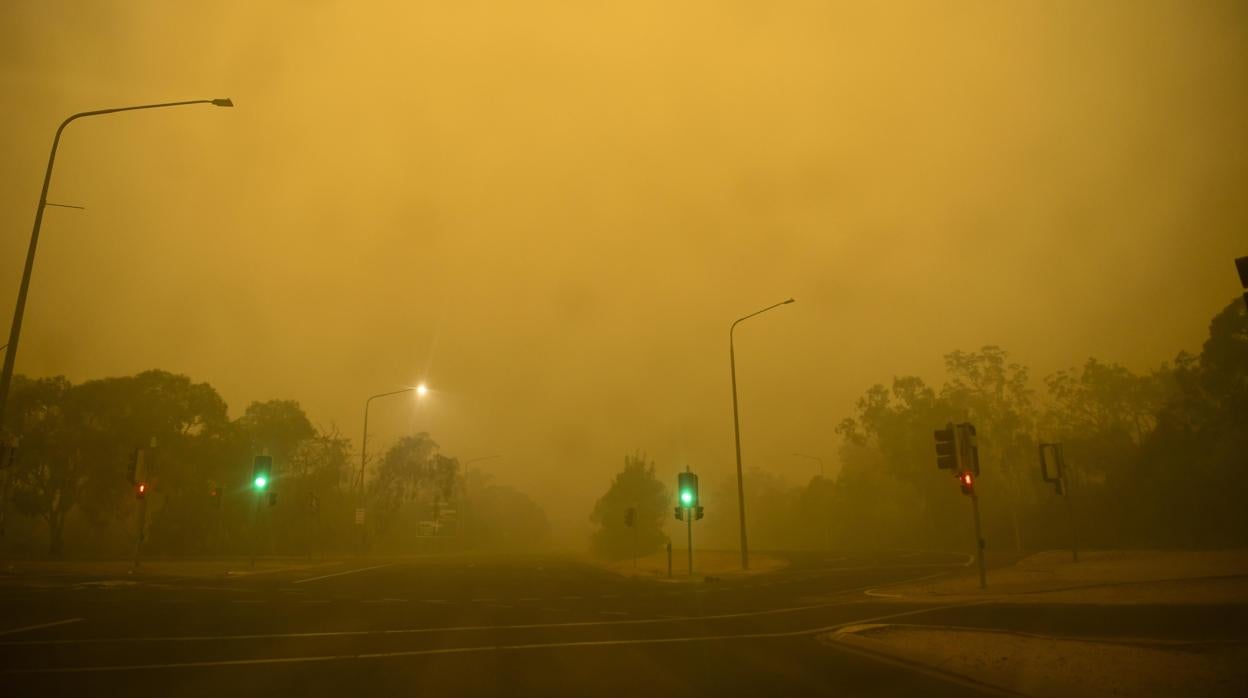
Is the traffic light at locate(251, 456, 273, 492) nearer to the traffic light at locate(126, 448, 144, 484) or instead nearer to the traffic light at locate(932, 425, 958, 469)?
the traffic light at locate(126, 448, 144, 484)

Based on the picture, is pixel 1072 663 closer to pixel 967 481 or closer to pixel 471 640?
pixel 471 640

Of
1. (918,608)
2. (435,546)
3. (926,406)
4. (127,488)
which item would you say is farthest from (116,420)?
(926,406)

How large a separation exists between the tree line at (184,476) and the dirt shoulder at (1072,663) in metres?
34.0

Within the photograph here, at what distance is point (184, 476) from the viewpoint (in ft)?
182

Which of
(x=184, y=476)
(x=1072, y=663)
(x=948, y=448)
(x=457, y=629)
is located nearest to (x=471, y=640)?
(x=457, y=629)

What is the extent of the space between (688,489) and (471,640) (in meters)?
19.1

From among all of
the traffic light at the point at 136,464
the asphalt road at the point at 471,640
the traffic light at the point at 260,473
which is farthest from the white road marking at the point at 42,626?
the traffic light at the point at 260,473

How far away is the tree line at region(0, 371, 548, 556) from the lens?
50062 millimetres

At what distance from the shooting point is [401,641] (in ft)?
39.2

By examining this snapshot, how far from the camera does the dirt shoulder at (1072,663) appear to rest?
7.49 m

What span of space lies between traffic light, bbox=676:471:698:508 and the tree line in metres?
22.6

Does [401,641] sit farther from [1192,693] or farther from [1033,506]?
[1033,506]

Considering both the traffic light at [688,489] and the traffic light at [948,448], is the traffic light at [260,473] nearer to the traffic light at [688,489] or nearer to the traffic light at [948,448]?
the traffic light at [688,489]

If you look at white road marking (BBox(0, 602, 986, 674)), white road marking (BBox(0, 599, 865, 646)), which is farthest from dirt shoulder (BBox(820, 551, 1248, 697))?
white road marking (BBox(0, 599, 865, 646))
